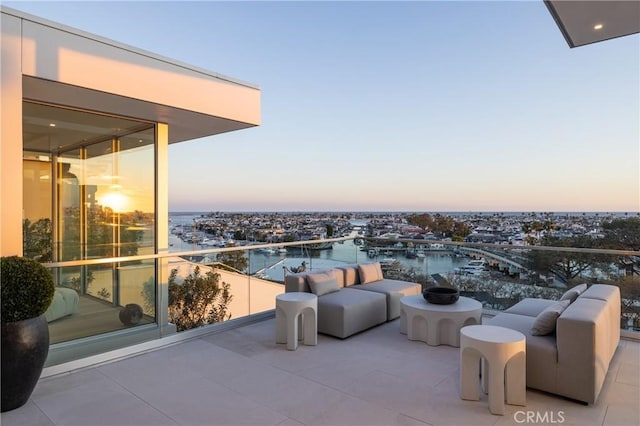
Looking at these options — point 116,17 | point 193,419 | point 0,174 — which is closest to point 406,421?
point 193,419

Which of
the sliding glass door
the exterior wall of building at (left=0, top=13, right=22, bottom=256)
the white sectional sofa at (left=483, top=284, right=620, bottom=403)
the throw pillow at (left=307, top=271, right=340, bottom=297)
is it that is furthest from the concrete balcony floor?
the exterior wall of building at (left=0, top=13, right=22, bottom=256)

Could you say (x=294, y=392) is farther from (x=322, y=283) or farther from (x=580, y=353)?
(x=580, y=353)

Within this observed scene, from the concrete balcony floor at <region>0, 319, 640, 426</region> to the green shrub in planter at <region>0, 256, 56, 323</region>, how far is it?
65 cm

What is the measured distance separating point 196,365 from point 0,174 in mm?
2291

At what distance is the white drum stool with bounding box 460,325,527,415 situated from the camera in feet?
7.65

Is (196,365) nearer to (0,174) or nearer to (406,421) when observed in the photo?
(406,421)

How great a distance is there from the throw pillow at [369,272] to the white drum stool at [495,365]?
242 centimetres

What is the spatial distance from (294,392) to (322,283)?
170cm

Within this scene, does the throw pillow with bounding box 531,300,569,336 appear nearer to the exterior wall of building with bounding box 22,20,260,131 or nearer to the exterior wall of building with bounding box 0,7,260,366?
the exterior wall of building with bounding box 0,7,260,366

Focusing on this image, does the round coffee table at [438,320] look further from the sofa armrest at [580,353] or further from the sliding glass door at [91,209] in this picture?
the sliding glass door at [91,209]

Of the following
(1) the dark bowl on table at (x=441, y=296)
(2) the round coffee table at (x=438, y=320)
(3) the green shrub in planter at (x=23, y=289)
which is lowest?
(2) the round coffee table at (x=438, y=320)

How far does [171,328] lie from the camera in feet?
13.4

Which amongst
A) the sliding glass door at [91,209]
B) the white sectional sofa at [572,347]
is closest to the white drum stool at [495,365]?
the white sectional sofa at [572,347]

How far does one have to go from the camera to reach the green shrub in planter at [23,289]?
237cm
